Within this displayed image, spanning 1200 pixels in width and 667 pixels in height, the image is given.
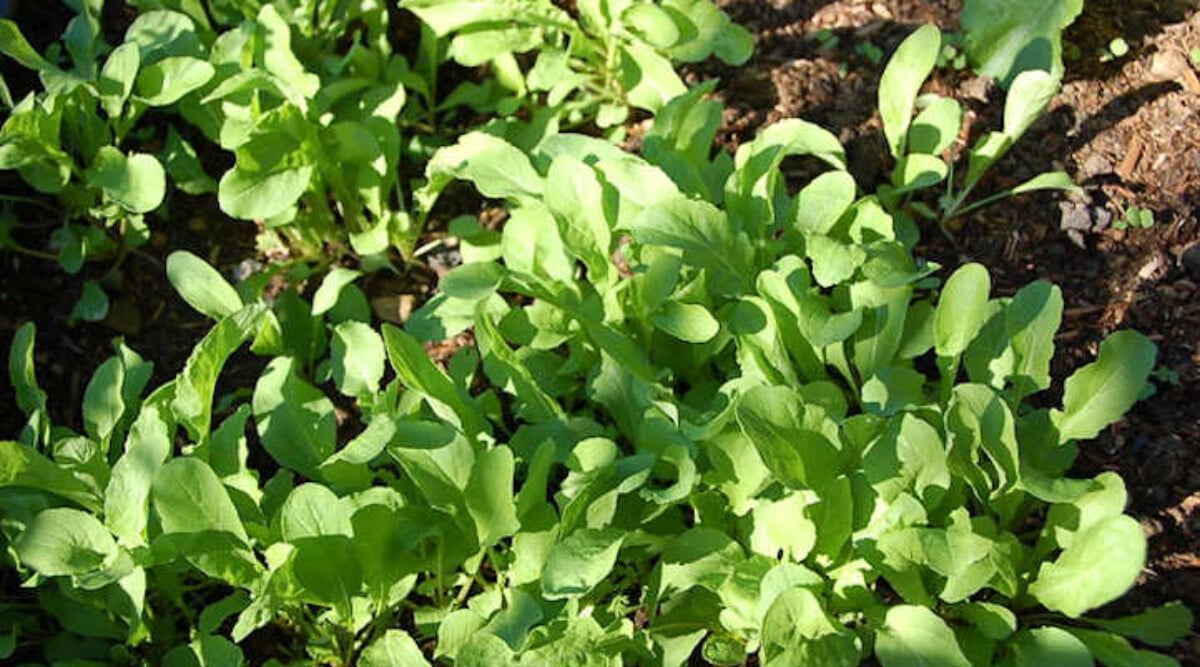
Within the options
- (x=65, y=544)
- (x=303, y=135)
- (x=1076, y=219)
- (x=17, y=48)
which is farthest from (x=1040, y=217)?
(x=17, y=48)

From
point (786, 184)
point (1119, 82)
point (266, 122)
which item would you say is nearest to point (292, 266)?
point (266, 122)

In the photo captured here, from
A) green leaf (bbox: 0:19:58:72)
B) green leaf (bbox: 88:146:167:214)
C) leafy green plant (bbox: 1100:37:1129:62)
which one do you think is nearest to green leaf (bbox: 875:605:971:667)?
leafy green plant (bbox: 1100:37:1129:62)

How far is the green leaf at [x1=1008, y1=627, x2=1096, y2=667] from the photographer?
1709 millimetres

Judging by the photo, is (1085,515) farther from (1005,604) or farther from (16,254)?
(16,254)

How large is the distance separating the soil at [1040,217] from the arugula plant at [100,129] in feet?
0.26

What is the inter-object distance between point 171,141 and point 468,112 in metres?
0.52

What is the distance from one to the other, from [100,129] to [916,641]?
1.56 metres

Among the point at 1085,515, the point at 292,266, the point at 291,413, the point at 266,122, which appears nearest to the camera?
the point at 1085,515

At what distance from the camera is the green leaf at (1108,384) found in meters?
1.87

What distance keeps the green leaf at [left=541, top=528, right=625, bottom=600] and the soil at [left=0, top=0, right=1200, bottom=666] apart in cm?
74

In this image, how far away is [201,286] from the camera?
2.17 meters

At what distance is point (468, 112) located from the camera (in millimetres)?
2615

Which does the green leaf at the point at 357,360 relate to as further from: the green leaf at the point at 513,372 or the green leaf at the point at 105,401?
the green leaf at the point at 105,401

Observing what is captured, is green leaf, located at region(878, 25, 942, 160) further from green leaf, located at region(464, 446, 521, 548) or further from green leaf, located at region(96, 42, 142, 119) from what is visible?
green leaf, located at region(96, 42, 142, 119)
